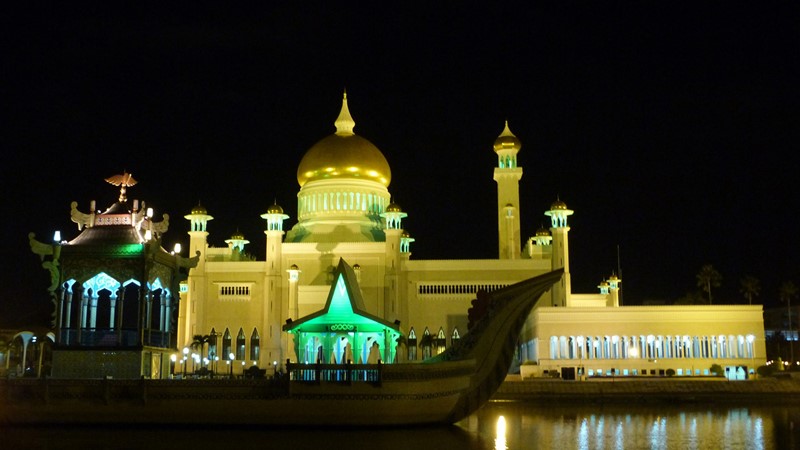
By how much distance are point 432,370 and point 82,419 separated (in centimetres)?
946

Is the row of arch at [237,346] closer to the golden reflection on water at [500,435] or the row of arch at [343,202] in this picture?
the row of arch at [343,202]

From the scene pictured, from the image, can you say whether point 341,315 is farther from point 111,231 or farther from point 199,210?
point 199,210

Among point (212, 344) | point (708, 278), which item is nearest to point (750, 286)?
point (708, 278)

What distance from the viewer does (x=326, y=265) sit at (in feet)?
183

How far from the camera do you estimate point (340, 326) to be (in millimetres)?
30156

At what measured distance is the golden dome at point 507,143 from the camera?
59.2m

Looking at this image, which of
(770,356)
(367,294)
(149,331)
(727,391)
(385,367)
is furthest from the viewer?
(770,356)

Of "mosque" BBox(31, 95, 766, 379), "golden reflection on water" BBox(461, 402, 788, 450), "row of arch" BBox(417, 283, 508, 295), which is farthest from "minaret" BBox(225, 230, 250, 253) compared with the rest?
"golden reflection on water" BBox(461, 402, 788, 450)

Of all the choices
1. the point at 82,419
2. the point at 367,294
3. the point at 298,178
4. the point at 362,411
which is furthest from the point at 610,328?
the point at 82,419

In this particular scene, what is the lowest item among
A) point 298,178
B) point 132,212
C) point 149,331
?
point 149,331

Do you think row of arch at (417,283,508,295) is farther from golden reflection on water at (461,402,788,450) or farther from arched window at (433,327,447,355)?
golden reflection on water at (461,402,788,450)

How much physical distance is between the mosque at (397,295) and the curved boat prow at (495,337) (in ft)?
51.7

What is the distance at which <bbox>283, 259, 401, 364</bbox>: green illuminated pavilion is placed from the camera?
97.7 feet

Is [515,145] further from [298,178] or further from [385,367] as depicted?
[385,367]
